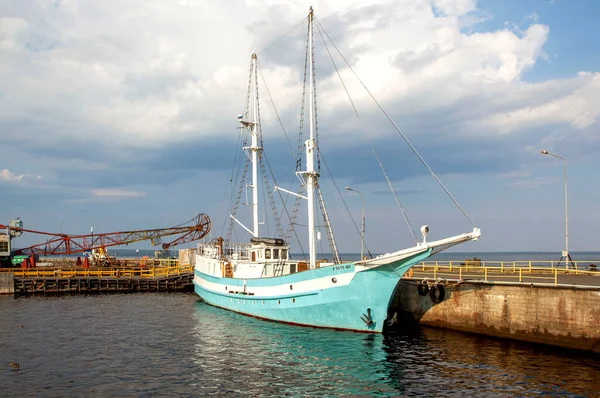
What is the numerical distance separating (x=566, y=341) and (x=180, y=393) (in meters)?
21.6

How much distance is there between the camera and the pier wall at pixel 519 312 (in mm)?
27344

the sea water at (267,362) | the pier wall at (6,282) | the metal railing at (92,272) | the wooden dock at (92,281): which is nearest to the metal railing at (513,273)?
the sea water at (267,362)

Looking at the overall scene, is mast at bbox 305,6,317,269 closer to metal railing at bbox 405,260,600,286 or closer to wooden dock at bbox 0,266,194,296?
metal railing at bbox 405,260,600,286

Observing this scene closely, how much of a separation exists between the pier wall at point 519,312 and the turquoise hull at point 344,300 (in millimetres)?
5394

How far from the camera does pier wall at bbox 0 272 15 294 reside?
59.7 metres

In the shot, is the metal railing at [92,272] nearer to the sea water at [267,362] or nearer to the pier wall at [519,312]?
the sea water at [267,362]

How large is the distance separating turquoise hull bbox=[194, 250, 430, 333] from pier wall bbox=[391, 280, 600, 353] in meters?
5.39

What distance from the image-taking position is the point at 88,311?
46062 mm

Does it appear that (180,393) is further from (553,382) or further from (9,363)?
(553,382)

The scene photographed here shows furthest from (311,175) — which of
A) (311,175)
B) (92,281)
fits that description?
(92,281)

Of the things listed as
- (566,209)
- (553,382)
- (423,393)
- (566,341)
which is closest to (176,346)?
(423,393)

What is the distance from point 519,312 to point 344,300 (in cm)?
1105

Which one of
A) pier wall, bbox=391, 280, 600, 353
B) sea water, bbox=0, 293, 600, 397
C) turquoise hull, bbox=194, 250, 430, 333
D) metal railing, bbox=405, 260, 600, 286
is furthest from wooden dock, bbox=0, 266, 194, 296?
pier wall, bbox=391, 280, 600, 353

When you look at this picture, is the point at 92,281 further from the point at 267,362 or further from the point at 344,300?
the point at 267,362
